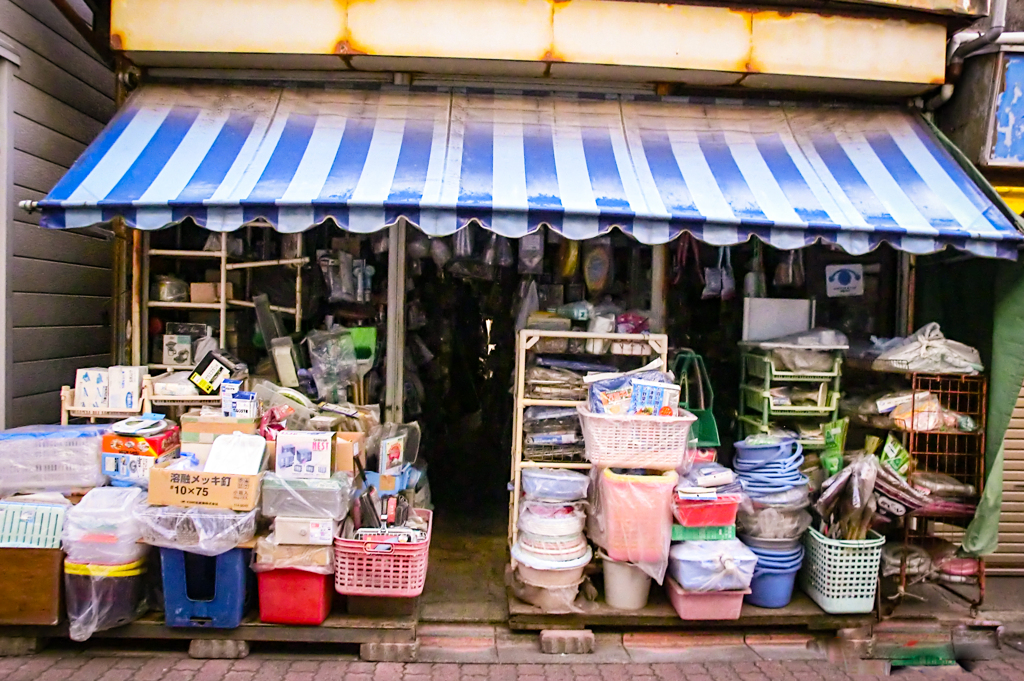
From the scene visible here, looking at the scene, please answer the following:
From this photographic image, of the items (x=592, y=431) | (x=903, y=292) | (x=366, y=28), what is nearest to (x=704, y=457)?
(x=592, y=431)

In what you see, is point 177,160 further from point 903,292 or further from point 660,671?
point 903,292

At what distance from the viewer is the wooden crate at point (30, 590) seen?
4.09m

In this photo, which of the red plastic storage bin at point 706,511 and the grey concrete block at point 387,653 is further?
the red plastic storage bin at point 706,511

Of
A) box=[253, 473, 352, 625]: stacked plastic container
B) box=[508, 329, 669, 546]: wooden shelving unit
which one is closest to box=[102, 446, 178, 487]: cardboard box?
box=[253, 473, 352, 625]: stacked plastic container

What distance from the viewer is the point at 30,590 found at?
411 centimetres

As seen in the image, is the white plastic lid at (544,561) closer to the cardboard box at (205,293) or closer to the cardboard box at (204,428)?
the cardboard box at (204,428)

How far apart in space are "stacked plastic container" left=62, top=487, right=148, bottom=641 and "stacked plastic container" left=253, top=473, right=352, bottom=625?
0.85 m

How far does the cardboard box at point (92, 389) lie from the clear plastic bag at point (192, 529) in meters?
1.39

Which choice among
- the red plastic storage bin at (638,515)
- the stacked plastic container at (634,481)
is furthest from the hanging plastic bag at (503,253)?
the red plastic storage bin at (638,515)

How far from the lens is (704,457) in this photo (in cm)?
500

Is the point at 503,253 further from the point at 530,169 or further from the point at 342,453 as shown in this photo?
Result: the point at 342,453

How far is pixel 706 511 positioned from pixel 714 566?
0.38 meters

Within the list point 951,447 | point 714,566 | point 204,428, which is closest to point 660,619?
point 714,566

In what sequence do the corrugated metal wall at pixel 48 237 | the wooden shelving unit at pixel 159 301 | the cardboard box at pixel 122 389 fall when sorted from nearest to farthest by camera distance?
the cardboard box at pixel 122 389 < the corrugated metal wall at pixel 48 237 < the wooden shelving unit at pixel 159 301
